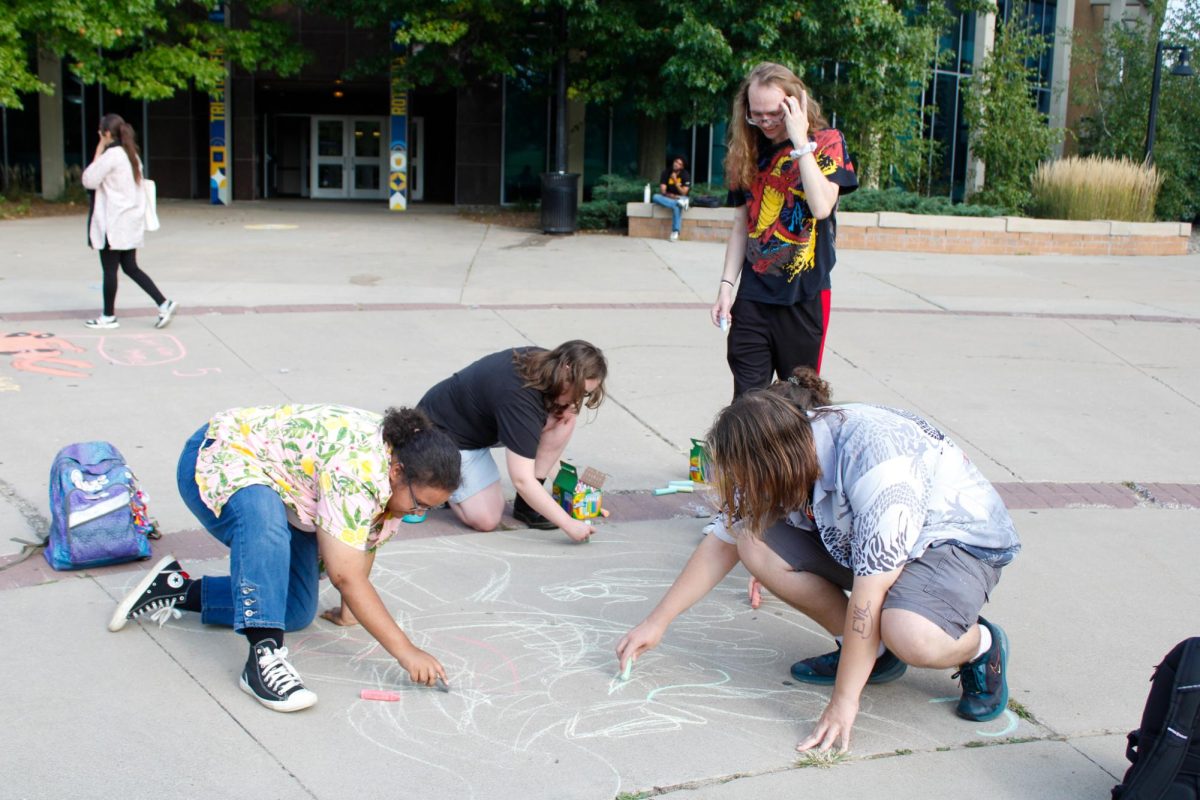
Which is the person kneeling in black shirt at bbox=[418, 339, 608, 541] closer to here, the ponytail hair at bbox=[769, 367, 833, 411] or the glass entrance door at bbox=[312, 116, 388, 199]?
the ponytail hair at bbox=[769, 367, 833, 411]

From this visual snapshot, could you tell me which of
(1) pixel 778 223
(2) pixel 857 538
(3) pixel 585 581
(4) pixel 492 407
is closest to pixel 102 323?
(4) pixel 492 407

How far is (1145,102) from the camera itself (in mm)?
22406

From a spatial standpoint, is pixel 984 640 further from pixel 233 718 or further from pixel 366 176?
pixel 366 176

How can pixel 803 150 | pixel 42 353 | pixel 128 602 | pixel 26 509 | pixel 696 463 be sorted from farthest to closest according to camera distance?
pixel 42 353, pixel 696 463, pixel 26 509, pixel 803 150, pixel 128 602

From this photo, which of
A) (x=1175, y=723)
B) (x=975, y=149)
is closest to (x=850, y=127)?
(x=975, y=149)

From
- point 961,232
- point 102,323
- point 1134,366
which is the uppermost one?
point 961,232

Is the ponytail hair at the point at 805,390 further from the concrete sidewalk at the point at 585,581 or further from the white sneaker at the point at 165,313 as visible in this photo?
the white sneaker at the point at 165,313


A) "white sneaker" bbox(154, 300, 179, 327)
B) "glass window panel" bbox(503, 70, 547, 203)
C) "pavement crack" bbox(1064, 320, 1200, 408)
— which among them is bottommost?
"pavement crack" bbox(1064, 320, 1200, 408)

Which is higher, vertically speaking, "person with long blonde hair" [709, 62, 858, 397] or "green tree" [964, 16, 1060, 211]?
"green tree" [964, 16, 1060, 211]

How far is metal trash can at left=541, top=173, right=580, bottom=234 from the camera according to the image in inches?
631

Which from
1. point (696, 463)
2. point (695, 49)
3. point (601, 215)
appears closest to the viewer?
point (696, 463)

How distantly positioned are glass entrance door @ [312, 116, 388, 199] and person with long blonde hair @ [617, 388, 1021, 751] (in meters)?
23.3

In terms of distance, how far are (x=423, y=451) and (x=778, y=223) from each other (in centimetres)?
212

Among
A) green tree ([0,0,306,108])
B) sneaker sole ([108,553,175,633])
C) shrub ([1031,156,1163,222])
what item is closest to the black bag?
sneaker sole ([108,553,175,633])
